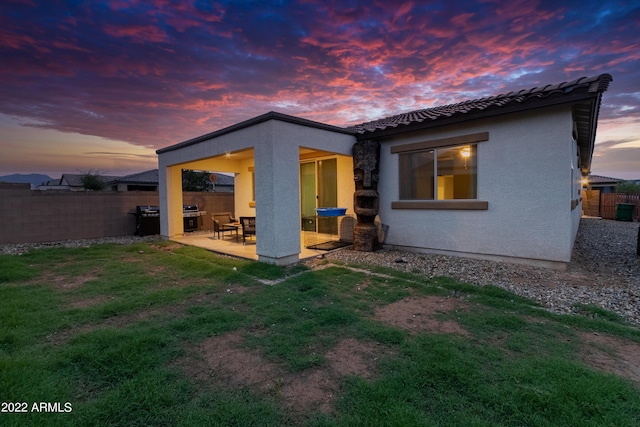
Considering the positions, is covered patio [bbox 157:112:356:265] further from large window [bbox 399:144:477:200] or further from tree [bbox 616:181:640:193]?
tree [bbox 616:181:640:193]

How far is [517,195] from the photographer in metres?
6.14

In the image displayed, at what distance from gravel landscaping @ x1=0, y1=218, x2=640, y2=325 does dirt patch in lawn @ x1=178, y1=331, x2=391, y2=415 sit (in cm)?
312

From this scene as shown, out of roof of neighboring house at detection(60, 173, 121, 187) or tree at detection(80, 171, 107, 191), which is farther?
roof of neighboring house at detection(60, 173, 121, 187)

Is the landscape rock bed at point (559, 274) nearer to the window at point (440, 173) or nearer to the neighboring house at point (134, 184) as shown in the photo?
the window at point (440, 173)

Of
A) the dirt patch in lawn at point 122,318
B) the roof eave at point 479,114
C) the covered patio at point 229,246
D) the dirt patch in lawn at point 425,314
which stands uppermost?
the roof eave at point 479,114

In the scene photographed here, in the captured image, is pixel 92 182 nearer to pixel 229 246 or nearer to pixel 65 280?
pixel 229 246

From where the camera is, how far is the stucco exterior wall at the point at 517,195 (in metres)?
5.65

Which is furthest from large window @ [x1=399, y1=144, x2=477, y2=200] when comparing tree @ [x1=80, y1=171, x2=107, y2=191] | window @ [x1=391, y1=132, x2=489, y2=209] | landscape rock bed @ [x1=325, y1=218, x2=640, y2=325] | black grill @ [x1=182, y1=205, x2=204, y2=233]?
tree @ [x1=80, y1=171, x2=107, y2=191]

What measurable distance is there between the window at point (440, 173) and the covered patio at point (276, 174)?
172cm

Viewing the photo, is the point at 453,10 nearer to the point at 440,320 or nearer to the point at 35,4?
the point at 440,320

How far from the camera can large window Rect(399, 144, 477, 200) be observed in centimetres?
683

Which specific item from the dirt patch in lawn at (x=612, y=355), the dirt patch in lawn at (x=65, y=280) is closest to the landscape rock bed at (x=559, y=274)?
the dirt patch in lawn at (x=612, y=355)

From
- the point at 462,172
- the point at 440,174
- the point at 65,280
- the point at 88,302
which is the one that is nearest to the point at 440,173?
the point at 440,174

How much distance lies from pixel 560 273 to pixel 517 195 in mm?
1722
